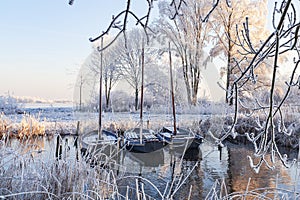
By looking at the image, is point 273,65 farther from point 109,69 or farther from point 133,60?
point 109,69

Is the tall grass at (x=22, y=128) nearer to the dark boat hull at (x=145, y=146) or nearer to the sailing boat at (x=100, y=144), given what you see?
the sailing boat at (x=100, y=144)

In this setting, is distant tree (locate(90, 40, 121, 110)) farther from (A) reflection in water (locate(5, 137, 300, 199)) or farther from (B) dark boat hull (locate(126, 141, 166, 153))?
(B) dark boat hull (locate(126, 141, 166, 153))

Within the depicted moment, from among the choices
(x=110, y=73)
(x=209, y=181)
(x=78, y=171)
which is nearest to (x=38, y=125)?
(x=209, y=181)

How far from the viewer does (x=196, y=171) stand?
4.80 m

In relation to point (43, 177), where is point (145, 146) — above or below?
below

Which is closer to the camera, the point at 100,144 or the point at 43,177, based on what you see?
the point at 43,177

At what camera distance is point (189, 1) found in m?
11.9

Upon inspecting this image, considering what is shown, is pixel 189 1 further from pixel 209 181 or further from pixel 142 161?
pixel 209 181

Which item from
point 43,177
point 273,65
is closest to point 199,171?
point 43,177

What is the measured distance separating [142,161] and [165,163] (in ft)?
1.71

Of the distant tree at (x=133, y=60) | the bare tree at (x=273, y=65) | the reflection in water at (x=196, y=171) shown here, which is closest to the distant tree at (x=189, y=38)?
the distant tree at (x=133, y=60)

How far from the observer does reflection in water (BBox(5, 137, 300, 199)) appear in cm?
383

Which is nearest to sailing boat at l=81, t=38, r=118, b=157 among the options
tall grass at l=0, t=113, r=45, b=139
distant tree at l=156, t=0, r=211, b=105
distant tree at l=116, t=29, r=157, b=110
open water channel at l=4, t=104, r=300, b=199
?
open water channel at l=4, t=104, r=300, b=199

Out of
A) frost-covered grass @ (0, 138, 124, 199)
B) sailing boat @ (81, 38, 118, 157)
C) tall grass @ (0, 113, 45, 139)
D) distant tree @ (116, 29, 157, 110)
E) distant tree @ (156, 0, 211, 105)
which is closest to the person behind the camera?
frost-covered grass @ (0, 138, 124, 199)
